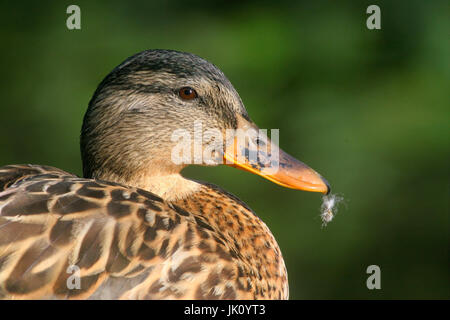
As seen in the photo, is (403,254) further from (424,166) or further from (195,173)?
(195,173)

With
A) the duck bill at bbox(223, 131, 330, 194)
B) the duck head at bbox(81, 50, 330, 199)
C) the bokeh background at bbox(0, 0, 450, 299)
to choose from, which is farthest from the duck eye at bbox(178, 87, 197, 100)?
the bokeh background at bbox(0, 0, 450, 299)

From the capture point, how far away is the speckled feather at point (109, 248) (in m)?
1.50

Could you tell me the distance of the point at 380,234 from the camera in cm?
362

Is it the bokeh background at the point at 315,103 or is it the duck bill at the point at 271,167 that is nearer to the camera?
the duck bill at the point at 271,167

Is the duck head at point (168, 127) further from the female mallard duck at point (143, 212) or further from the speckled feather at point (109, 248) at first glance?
the speckled feather at point (109, 248)

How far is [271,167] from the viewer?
2.06 m

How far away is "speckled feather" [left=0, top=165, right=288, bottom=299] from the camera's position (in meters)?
1.50

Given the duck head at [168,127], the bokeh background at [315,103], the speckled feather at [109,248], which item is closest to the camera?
the speckled feather at [109,248]

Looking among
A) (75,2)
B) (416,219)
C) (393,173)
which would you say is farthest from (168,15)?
(416,219)

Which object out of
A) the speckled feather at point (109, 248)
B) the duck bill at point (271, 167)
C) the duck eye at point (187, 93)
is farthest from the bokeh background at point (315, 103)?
the speckled feather at point (109, 248)

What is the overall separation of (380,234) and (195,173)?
1219 millimetres

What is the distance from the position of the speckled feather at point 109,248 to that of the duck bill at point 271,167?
31 cm

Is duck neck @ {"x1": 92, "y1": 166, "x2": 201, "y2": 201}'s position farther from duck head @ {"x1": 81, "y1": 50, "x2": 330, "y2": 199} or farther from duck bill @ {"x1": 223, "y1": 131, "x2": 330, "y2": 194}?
duck bill @ {"x1": 223, "y1": 131, "x2": 330, "y2": 194}
